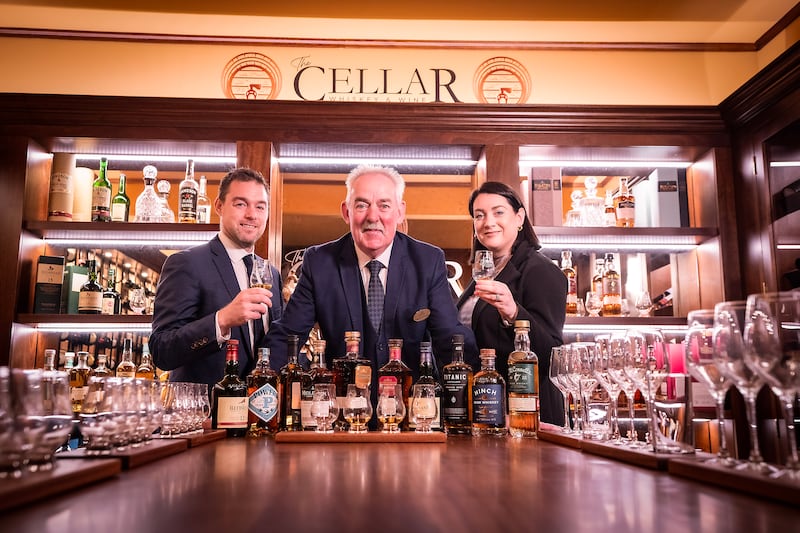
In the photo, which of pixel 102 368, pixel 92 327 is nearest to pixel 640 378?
pixel 102 368

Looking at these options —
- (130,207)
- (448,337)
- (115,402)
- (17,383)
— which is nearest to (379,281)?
(448,337)

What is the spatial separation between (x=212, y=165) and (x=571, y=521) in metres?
3.25

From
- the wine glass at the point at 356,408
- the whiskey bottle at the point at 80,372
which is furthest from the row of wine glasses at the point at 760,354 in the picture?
the whiskey bottle at the point at 80,372

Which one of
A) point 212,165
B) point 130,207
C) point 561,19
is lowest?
point 130,207

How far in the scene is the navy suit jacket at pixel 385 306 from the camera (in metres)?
2.20

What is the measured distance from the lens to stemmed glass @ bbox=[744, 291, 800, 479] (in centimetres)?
96

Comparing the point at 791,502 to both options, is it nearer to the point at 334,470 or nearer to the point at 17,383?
the point at 334,470

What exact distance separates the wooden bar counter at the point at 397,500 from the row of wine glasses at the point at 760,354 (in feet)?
0.42

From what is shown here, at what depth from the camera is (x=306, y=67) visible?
387cm

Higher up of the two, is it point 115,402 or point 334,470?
point 115,402

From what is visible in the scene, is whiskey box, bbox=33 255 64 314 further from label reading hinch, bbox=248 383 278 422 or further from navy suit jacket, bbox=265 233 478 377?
label reading hinch, bbox=248 383 278 422

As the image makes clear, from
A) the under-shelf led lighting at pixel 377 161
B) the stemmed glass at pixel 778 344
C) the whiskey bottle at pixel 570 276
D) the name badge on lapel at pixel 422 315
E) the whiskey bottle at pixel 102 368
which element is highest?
the under-shelf led lighting at pixel 377 161

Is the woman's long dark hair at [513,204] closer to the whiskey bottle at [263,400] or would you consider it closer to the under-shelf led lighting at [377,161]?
the under-shelf led lighting at [377,161]

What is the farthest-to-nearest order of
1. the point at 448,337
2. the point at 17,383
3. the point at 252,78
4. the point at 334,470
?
the point at 252,78, the point at 448,337, the point at 334,470, the point at 17,383
